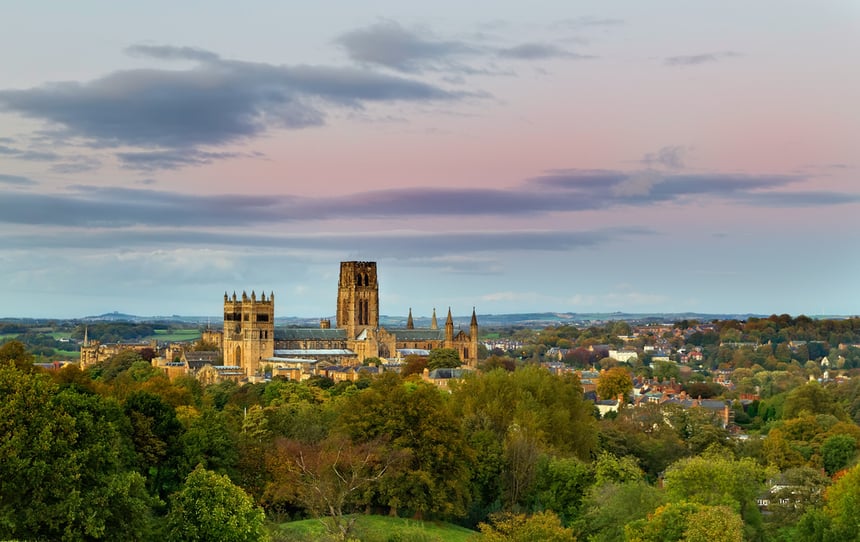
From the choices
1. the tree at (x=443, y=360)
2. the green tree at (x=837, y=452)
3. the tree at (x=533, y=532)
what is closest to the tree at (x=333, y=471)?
the tree at (x=533, y=532)

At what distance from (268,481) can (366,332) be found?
449 ft

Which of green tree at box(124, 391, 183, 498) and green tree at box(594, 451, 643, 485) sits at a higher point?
green tree at box(124, 391, 183, 498)

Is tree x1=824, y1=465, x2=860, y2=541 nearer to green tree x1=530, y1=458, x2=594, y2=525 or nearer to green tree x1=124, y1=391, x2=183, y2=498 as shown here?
green tree x1=530, y1=458, x2=594, y2=525

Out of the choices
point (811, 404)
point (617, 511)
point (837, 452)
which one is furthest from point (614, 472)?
point (811, 404)

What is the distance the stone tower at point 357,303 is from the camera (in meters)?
196

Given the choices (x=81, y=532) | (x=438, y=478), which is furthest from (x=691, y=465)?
(x=81, y=532)

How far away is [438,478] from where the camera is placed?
56.9 m

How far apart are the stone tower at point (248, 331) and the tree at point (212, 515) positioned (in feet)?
442

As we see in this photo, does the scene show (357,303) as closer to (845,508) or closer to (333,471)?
(333,471)

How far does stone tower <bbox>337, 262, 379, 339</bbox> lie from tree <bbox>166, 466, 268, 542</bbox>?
153 m

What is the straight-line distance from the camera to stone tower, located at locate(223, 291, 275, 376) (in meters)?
178

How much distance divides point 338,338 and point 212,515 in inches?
6006

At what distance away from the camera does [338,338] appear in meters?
194

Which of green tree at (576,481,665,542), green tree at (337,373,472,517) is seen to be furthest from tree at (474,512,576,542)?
green tree at (337,373,472,517)
